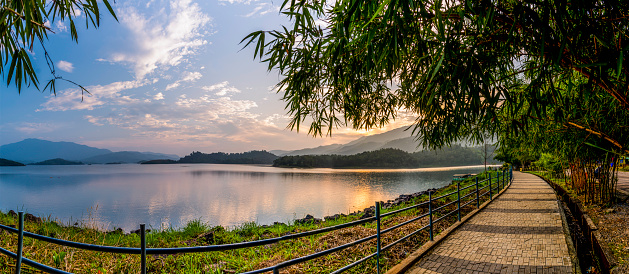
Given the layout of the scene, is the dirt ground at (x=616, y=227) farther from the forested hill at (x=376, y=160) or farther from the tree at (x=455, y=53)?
the forested hill at (x=376, y=160)

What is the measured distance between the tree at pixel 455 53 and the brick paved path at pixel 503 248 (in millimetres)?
1676

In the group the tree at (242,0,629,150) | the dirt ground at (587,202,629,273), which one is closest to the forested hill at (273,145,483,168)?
the dirt ground at (587,202,629,273)

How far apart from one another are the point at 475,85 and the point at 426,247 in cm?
254

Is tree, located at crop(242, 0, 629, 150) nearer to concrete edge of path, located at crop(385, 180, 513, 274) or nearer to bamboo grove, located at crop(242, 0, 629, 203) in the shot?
bamboo grove, located at crop(242, 0, 629, 203)

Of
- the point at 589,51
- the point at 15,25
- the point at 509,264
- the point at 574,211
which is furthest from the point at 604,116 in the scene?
the point at 15,25

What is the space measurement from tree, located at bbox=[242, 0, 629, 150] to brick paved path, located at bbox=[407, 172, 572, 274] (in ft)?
5.50

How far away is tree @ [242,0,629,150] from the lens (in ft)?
7.77

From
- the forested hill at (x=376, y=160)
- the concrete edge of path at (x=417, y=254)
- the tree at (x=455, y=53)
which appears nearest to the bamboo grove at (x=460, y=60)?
the tree at (x=455, y=53)

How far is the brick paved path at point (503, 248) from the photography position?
352cm

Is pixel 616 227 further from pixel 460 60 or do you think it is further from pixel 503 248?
pixel 460 60

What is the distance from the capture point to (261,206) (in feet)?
65.6

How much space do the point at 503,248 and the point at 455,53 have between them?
318 centimetres

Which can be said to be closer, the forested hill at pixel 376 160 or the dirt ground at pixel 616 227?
the dirt ground at pixel 616 227

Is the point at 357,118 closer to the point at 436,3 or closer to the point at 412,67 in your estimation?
the point at 412,67
